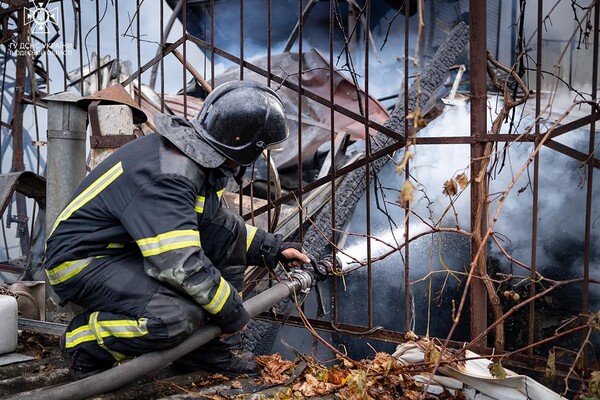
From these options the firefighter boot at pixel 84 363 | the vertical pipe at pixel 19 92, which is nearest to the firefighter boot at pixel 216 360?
the firefighter boot at pixel 84 363

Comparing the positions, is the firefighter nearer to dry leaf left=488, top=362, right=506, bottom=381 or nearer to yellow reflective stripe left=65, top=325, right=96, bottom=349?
yellow reflective stripe left=65, top=325, right=96, bottom=349

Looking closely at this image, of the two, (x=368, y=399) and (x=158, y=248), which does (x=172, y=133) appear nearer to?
(x=158, y=248)

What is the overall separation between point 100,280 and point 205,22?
9464mm

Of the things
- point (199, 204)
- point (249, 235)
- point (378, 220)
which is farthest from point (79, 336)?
point (378, 220)

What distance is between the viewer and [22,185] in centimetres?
455

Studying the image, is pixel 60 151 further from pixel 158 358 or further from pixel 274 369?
pixel 274 369

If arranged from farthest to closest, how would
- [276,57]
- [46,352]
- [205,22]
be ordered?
[205,22] < [276,57] < [46,352]

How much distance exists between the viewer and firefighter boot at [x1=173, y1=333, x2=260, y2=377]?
352 cm

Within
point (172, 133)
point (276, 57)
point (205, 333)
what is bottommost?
point (205, 333)

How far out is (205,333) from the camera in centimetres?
300

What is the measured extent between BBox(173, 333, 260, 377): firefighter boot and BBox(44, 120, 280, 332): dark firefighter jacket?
578 millimetres

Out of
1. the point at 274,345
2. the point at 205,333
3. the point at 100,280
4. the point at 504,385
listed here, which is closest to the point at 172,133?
the point at 100,280

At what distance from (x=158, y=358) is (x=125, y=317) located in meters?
0.30
